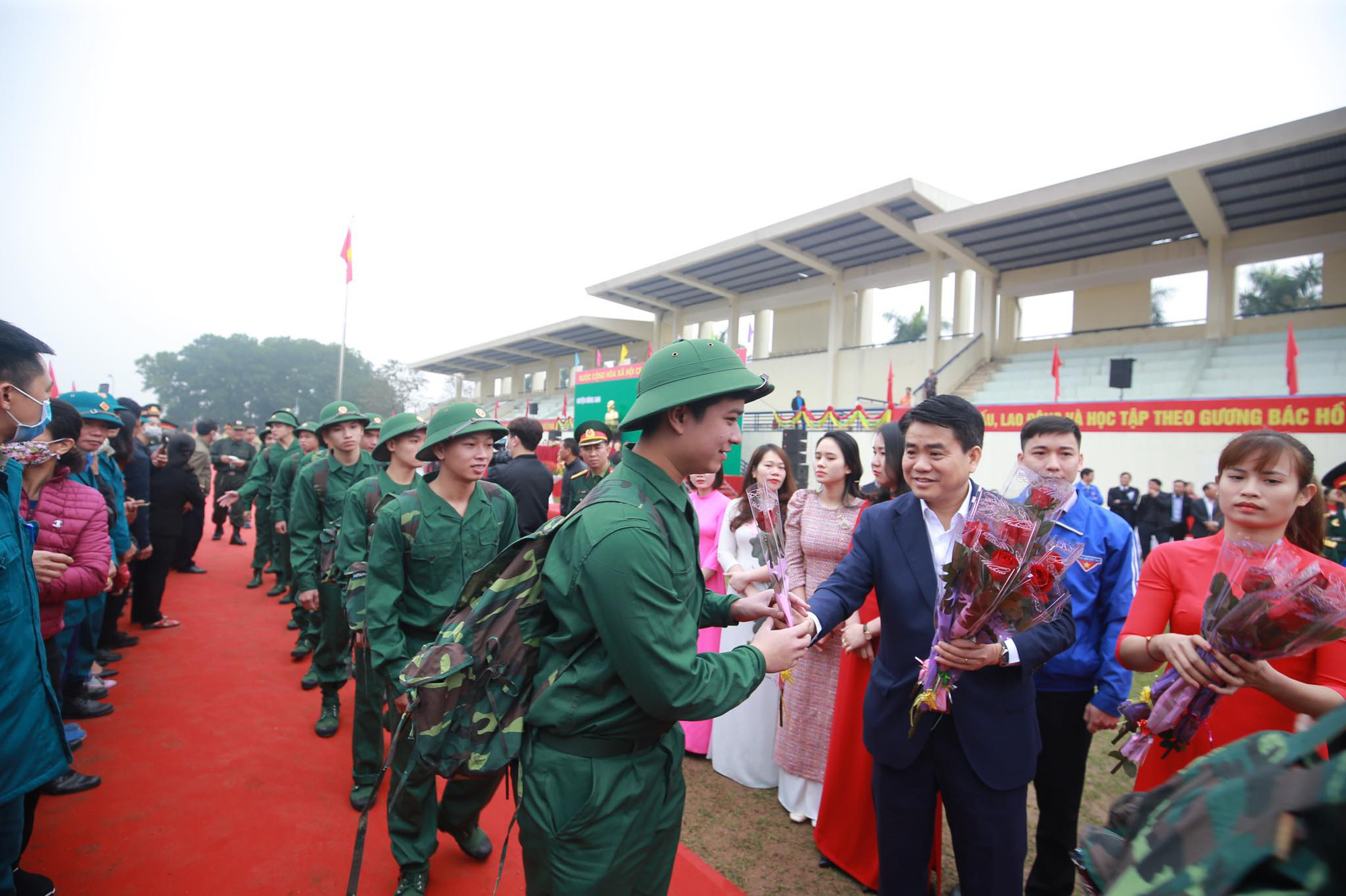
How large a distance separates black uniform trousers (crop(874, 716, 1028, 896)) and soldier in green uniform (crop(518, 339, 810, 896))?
0.77 meters

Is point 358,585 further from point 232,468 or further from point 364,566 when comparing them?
point 232,468

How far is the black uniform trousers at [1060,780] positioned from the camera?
2680mm

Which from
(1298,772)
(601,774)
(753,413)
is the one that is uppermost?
(753,413)

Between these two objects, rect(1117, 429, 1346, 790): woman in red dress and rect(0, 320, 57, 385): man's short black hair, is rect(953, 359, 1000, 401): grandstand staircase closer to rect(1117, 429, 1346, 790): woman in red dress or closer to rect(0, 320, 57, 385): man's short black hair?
rect(1117, 429, 1346, 790): woman in red dress

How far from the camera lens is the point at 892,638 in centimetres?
215

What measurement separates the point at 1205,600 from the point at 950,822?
3.36ft

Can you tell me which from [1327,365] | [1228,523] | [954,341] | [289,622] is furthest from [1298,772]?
[954,341]

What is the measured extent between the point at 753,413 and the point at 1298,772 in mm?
19838

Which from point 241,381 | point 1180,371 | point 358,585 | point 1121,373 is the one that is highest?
point 241,381

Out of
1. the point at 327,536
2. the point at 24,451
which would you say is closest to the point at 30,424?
the point at 24,451

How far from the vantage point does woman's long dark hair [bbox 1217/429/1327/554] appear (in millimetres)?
1919

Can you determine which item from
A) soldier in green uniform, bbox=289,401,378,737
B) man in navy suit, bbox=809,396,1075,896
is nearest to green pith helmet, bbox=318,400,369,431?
soldier in green uniform, bbox=289,401,378,737

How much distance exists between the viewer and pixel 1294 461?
1.91m

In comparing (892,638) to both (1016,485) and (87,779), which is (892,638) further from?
(87,779)
